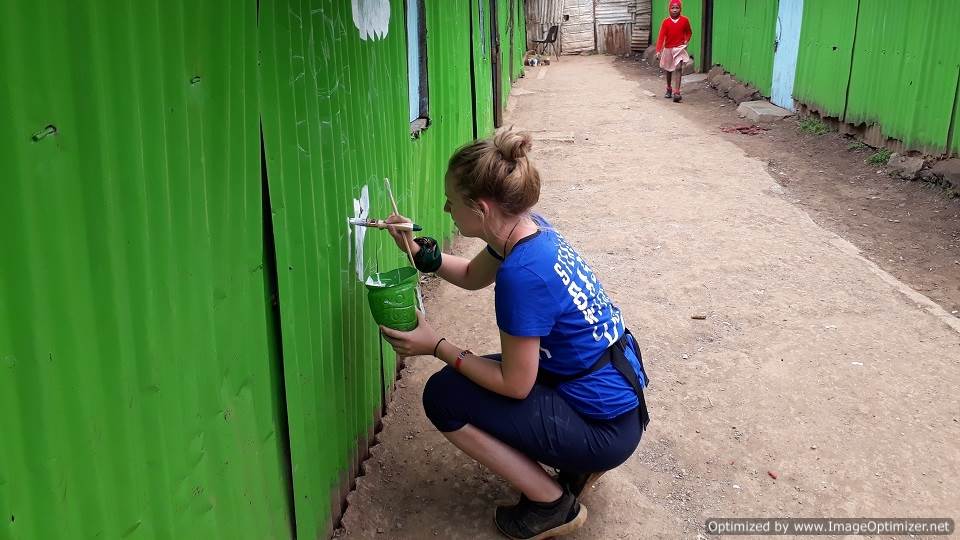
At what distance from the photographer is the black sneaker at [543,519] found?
261cm

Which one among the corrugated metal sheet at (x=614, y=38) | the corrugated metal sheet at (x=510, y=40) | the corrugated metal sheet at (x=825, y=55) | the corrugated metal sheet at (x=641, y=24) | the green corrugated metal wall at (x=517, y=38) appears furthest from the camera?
the corrugated metal sheet at (x=614, y=38)

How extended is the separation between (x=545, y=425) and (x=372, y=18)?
6.03ft

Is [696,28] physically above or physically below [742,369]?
above

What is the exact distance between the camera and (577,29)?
2447cm

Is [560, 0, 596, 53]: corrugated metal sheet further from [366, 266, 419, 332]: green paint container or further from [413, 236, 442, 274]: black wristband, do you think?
[366, 266, 419, 332]: green paint container

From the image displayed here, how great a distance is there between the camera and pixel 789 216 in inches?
264

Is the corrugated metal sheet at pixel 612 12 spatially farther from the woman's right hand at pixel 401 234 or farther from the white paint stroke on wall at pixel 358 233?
the woman's right hand at pixel 401 234

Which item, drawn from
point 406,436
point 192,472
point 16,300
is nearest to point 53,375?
point 16,300

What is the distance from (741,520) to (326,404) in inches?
61.2

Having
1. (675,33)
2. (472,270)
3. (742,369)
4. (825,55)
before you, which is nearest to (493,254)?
(472,270)

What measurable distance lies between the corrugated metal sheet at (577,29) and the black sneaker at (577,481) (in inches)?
910

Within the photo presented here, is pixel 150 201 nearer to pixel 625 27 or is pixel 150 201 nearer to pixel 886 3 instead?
pixel 886 3

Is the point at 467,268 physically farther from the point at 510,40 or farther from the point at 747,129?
the point at 510,40

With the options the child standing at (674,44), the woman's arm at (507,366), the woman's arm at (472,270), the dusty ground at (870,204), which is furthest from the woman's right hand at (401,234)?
the child standing at (674,44)
